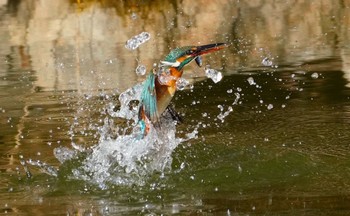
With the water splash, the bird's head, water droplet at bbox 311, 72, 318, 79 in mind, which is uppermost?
the bird's head

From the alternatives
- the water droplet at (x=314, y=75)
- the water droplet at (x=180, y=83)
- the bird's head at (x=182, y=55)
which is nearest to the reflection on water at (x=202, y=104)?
the water droplet at (x=314, y=75)

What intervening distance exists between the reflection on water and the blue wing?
41 cm

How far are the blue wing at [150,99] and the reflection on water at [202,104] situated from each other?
16.3 inches

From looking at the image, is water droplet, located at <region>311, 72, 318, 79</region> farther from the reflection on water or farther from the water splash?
the water splash

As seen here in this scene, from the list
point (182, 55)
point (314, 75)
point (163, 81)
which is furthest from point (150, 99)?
point (314, 75)

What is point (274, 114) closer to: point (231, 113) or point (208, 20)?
point (231, 113)

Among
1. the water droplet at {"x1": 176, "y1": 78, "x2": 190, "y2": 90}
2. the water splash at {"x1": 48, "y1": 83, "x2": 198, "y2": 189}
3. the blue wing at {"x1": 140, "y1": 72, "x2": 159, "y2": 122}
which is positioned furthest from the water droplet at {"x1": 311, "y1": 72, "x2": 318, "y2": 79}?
the blue wing at {"x1": 140, "y1": 72, "x2": 159, "y2": 122}

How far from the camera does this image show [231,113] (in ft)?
23.4

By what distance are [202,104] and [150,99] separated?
233 centimetres

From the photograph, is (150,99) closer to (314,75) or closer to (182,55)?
(182,55)

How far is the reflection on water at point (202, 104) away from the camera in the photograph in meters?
5.11

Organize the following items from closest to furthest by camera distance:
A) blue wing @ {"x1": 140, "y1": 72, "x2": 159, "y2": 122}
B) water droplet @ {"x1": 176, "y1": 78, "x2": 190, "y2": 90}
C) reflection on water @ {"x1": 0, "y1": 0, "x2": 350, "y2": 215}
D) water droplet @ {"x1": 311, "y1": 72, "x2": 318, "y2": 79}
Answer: reflection on water @ {"x1": 0, "y1": 0, "x2": 350, "y2": 215}, blue wing @ {"x1": 140, "y1": 72, "x2": 159, "y2": 122}, water droplet @ {"x1": 176, "y1": 78, "x2": 190, "y2": 90}, water droplet @ {"x1": 311, "y1": 72, "x2": 318, "y2": 79}

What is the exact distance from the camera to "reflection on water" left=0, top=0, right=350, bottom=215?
16.8ft

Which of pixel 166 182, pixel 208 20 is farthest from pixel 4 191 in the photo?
pixel 208 20
